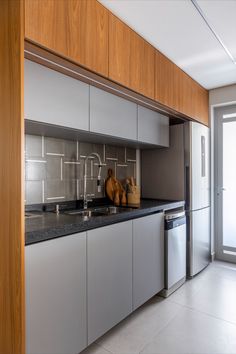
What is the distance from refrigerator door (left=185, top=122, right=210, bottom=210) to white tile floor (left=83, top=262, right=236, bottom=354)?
96cm

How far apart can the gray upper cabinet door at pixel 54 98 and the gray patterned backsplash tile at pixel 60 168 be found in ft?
1.54

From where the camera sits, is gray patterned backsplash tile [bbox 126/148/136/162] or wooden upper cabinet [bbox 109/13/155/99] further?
gray patterned backsplash tile [bbox 126/148/136/162]

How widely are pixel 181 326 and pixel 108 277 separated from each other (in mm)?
790

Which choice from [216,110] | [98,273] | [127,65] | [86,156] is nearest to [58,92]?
[127,65]

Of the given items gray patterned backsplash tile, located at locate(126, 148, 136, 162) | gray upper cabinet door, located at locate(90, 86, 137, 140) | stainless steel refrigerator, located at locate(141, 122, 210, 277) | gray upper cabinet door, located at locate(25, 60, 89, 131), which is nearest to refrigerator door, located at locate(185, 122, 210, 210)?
stainless steel refrigerator, located at locate(141, 122, 210, 277)

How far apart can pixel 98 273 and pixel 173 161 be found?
5.64ft

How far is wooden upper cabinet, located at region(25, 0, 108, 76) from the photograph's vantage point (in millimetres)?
1322

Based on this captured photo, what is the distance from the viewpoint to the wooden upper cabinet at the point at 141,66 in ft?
6.68

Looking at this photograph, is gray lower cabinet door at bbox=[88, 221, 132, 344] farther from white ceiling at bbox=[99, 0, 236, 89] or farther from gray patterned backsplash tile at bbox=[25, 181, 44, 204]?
white ceiling at bbox=[99, 0, 236, 89]

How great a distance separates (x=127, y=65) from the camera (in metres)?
1.97

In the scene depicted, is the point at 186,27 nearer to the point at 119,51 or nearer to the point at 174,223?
the point at 119,51

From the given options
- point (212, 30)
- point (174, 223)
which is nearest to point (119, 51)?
point (212, 30)

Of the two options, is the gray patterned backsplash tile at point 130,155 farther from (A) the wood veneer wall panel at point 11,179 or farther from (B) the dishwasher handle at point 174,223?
(A) the wood veneer wall panel at point 11,179

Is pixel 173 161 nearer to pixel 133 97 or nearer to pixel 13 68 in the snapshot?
pixel 133 97
